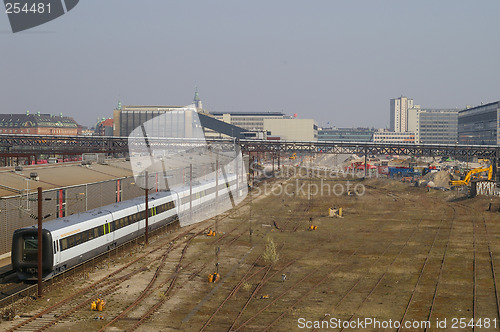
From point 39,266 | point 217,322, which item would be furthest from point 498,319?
point 39,266

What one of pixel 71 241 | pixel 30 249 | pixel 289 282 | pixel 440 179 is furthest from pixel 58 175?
pixel 440 179

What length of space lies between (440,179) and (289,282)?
75.7 metres

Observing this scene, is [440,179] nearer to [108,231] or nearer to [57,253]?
[108,231]

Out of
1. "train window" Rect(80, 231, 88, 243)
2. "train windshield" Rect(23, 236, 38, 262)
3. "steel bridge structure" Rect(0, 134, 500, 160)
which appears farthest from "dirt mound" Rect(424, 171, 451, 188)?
"train windshield" Rect(23, 236, 38, 262)

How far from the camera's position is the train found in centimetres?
2600

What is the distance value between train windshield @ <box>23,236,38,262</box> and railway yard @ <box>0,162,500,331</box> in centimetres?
177

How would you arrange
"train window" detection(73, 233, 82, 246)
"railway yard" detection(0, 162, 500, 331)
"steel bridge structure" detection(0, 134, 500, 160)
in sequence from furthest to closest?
"steel bridge structure" detection(0, 134, 500, 160), "train window" detection(73, 233, 82, 246), "railway yard" detection(0, 162, 500, 331)

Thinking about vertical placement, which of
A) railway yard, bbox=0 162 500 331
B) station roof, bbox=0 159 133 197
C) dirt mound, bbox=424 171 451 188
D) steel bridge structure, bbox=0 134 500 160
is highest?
steel bridge structure, bbox=0 134 500 160

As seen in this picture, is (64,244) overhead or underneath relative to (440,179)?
overhead

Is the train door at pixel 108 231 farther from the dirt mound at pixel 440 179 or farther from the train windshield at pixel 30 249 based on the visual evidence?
the dirt mound at pixel 440 179

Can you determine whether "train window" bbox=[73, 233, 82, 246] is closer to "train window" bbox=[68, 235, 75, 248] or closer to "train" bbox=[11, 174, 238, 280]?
"train" bbox=[11, 174, 238, 280]

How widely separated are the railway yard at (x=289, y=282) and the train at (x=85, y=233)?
1097 millimetres

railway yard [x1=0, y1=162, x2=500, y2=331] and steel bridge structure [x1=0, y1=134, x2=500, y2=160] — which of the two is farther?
steel bridge structure [x1=0, y1=134, x2=500, y2=160]

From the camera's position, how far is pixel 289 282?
29.2 meters
